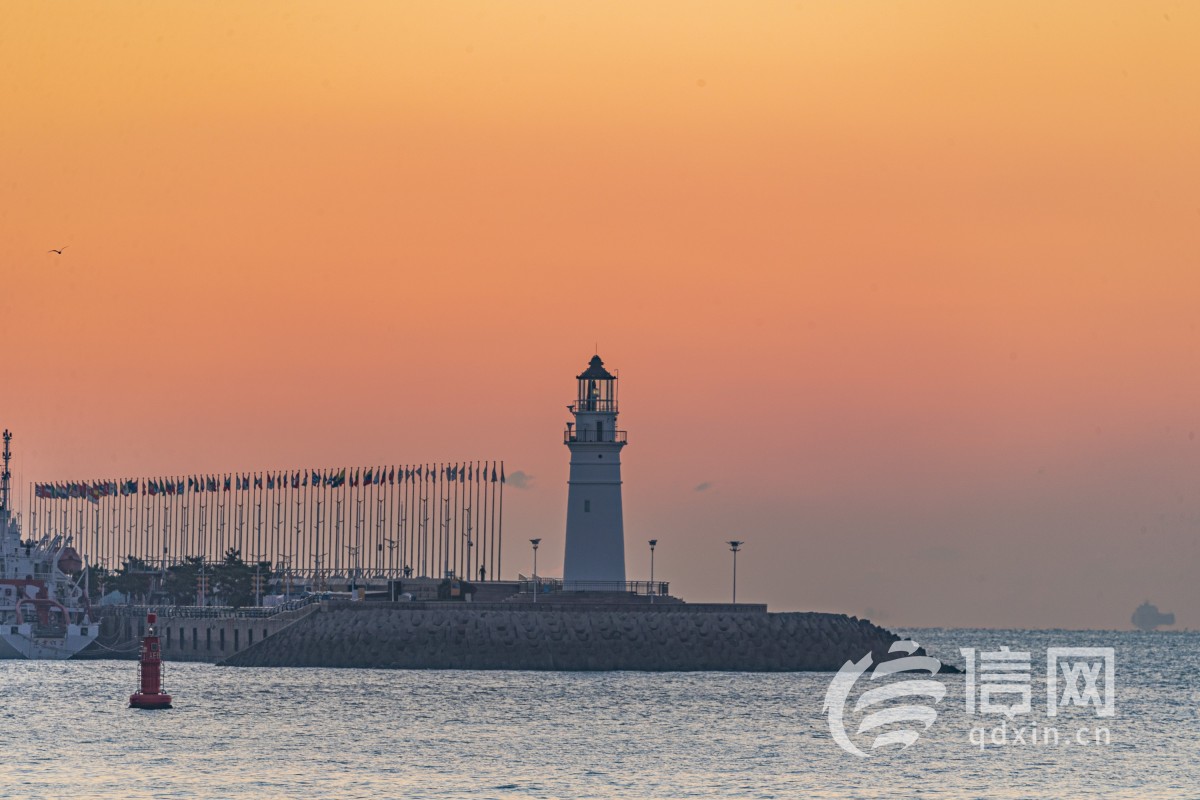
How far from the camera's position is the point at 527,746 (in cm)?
7912

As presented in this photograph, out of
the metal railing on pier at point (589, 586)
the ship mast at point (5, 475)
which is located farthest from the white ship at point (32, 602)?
the metal railing on pier at point (589, 586)

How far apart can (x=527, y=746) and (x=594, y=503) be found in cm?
5036

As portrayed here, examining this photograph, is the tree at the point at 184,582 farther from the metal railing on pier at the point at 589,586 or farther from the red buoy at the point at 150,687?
the red buoy at the point at 150,687

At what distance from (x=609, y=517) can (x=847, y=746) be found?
49635mm

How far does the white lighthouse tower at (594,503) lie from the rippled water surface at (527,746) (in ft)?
48.5

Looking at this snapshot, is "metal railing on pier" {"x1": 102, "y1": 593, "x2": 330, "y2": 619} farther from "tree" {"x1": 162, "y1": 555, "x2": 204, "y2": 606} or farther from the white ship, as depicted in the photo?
"tree" {"x1": 162, "y1": 555, "x2": 204, "y2": 606}

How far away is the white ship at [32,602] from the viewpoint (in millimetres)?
158750

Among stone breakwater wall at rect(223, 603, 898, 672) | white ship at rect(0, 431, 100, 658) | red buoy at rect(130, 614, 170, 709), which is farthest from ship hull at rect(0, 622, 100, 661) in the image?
red buoy at rect(130, 614, 170, 709)

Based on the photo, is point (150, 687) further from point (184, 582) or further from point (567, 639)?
point (184, 582)

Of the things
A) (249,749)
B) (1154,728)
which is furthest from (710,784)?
(1154,728)

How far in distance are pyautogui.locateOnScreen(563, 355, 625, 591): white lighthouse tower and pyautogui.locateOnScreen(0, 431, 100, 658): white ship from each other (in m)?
48.1

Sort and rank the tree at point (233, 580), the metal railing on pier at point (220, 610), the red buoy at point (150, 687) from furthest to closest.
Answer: the tree at point (233, 580), the metal railing on pier at point (220, 610), the red buoy at point (150, 687)

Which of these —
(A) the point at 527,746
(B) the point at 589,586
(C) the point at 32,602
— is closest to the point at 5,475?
(C) the point at 32,602

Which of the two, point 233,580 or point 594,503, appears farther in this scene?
point 233,580
